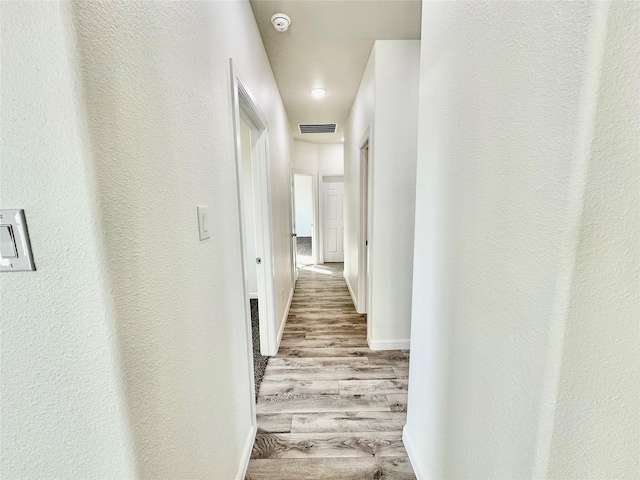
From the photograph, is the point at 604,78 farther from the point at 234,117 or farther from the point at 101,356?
the point at 234,117

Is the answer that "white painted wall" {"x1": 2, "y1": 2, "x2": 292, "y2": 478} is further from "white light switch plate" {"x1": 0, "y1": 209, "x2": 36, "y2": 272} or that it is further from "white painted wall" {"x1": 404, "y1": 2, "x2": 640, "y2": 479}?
"white painted wall" {"x1": 404, "y1": 2, "x2": 640, "y2": 479}

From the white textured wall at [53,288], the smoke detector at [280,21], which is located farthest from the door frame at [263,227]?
the white textured wall at [53,288]

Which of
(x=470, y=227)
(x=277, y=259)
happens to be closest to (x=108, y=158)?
(x=470, y=227)

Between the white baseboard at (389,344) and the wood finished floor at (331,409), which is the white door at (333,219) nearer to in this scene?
the wood finished floor at (331,409)

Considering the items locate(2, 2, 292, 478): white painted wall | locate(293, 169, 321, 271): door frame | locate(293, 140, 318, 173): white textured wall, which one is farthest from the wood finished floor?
locate(293, 140, 318, 173): white textured wall

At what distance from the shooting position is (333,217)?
555 centimetres

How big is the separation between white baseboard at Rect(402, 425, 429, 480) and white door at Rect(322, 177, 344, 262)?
427 cm

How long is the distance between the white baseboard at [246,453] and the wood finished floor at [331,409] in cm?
3

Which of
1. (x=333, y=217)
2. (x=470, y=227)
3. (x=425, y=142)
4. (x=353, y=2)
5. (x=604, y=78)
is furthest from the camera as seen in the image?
(x=333, y=217)

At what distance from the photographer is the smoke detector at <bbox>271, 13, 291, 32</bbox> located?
167 cm

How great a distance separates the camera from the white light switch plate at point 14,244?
0.47 m

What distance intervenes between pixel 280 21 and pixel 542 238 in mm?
2002

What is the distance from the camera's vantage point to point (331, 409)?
5.52 feet

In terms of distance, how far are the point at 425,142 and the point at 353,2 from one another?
1.18m
